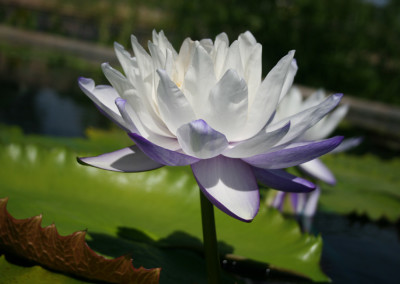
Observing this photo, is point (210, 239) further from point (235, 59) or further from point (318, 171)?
point (318, 171)

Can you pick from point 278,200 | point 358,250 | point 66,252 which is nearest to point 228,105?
point 66,252

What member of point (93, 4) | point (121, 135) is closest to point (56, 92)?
point (121, 135)

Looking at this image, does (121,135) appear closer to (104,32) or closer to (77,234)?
(77,234)

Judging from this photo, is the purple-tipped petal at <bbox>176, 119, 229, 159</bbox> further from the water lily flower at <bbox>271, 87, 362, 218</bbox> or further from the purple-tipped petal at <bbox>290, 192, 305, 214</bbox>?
the purple-tipped petal at <bbox>290, 192, 305, 214</bbox>

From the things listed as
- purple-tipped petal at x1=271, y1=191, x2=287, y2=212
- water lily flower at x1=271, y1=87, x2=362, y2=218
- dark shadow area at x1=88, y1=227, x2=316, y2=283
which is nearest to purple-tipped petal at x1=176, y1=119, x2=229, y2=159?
dark shadow area at x1=88, y1=227, x2=316, y2=283

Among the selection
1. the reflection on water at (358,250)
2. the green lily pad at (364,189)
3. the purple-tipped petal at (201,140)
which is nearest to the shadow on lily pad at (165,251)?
the purple-tipped petal at (201,140)

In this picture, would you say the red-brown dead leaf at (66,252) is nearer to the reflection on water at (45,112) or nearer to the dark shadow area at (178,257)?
the dark shadow area at (178,257)
